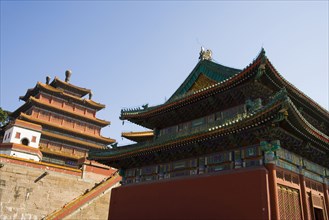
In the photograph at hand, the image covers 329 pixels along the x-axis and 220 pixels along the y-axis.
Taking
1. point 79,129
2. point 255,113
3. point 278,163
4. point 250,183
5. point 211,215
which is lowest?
point 211,215

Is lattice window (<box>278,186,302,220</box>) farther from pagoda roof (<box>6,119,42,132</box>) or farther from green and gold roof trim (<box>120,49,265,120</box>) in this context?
pagoda roof (<box>6,119,42,132</box>)

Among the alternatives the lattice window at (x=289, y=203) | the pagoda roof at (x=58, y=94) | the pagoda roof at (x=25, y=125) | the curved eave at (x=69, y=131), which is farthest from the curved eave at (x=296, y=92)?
the pagoda roof at (x=58, y=94)

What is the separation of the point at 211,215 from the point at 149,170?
189 inches

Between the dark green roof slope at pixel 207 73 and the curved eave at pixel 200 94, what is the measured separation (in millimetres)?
464

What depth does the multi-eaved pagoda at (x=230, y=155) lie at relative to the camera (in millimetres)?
10500

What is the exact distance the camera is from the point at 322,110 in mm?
14906

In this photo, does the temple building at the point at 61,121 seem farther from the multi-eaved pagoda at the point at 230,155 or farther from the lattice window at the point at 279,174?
the lattice window at the point at 279,174

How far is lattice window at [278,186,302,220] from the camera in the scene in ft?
34.9

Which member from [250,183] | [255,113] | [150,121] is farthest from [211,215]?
[150,121]

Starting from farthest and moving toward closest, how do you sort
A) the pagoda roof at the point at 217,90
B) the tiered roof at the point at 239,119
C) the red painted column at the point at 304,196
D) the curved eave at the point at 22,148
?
1. the curved eave at the point at 22,148
2. the pagoda roof at the point at 217,90
3. the red painted column at the point at 304,196
4. the tiered roof at the point at 239,119

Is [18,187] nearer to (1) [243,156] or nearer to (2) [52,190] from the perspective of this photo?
(2) [52,190]

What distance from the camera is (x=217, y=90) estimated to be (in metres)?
13.5

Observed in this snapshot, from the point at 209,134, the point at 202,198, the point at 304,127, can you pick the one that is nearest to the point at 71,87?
the point at 209,134

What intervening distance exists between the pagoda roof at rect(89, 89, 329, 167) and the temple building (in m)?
20.8
